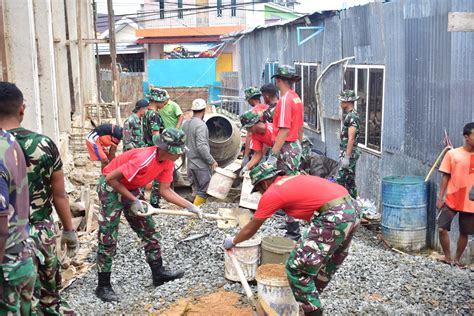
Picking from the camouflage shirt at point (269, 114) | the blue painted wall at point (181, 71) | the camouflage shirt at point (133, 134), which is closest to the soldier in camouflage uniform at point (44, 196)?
the camouflage shirt at point (269, 114)

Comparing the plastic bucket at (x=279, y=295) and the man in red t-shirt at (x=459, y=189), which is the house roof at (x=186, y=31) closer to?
the man in red t-shirt at (x=459, y=189)

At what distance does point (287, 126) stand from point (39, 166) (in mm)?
3503

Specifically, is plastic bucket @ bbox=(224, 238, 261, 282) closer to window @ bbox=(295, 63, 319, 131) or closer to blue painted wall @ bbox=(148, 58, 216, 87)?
window @ bbox=(295, 63, 319, 131)

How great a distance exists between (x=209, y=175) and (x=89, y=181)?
3169 millimetres

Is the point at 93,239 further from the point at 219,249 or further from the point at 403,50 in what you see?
the point at 403,50

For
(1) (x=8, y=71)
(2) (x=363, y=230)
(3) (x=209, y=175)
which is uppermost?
(1) (x=8, y=71)

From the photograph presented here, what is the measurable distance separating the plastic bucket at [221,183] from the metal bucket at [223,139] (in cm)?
143

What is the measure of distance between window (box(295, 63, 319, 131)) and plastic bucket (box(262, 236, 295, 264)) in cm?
642

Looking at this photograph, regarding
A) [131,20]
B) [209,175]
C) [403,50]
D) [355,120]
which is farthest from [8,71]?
[131,20]

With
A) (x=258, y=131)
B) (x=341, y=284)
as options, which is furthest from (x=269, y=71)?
(x=341, y=284)

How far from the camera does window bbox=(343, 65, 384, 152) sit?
897 cm

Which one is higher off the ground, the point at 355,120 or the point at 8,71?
the point at 8,71

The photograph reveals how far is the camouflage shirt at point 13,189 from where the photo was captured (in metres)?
2.98

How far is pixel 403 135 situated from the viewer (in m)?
8.21
